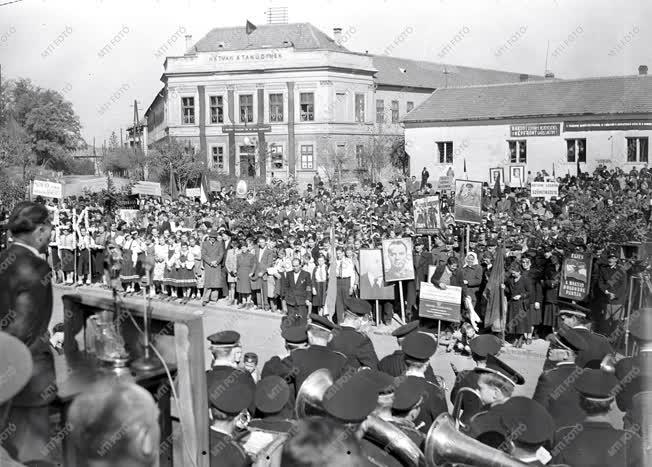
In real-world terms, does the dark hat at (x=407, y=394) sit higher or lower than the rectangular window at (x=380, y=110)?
lower

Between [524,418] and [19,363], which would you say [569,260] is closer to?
[524,418]

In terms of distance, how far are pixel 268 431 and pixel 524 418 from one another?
1.64 meters

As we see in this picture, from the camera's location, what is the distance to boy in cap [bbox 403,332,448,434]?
5969mm

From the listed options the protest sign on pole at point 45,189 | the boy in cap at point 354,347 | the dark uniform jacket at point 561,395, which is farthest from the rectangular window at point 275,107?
the dark uniform jacket at point 561,395

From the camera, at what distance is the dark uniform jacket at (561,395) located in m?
5.51

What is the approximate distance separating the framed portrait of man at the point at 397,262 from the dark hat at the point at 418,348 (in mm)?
8517

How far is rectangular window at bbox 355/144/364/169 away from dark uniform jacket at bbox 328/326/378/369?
1780 inches

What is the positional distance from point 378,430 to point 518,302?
933cm

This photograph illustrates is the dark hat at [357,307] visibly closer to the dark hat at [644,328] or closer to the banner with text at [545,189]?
the dark hat at [644,328]

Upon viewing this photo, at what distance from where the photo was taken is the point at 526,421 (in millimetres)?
4445

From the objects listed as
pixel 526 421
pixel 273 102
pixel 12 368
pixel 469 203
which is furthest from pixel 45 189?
pixel 273 102

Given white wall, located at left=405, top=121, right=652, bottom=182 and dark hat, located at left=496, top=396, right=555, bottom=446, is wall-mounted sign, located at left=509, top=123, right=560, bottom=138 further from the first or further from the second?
dark hat, located at left=496, top=396, right=555, bottom=446

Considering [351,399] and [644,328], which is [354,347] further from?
[351,399]

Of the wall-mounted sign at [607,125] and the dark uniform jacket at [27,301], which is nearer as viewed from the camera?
the dark uniform jacket at [27,301]
